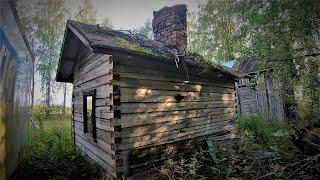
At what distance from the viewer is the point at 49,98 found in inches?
1023

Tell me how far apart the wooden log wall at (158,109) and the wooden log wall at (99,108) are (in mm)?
258

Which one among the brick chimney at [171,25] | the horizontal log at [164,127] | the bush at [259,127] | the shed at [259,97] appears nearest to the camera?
the horizontal log at [164,127]

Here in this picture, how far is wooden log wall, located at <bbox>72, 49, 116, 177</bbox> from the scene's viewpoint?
5.20m

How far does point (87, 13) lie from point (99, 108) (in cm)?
1970

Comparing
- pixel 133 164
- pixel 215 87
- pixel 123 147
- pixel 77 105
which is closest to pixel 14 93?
pixel 123 147

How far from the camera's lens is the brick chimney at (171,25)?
329 inches

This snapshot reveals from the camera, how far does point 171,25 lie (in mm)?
8461

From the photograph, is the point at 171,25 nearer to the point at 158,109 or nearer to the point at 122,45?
the point at 158,109

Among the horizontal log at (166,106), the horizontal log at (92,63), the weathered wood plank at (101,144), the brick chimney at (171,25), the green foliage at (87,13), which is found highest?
the green foliage at (87,13)

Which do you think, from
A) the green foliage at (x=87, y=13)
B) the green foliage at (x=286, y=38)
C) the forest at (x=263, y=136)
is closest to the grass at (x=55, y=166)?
the forest at (x=263, y=136)

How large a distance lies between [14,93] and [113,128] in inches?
82.5

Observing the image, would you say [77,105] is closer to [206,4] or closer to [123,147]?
[123,147]

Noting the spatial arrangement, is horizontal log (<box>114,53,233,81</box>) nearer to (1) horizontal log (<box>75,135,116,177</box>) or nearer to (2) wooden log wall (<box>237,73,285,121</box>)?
(1) horizontal log (<box>75,135,116,177</box>)

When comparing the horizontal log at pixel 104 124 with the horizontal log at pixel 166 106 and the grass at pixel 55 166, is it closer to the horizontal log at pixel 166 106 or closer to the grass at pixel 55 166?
the horizontal log at pixel 166 106
